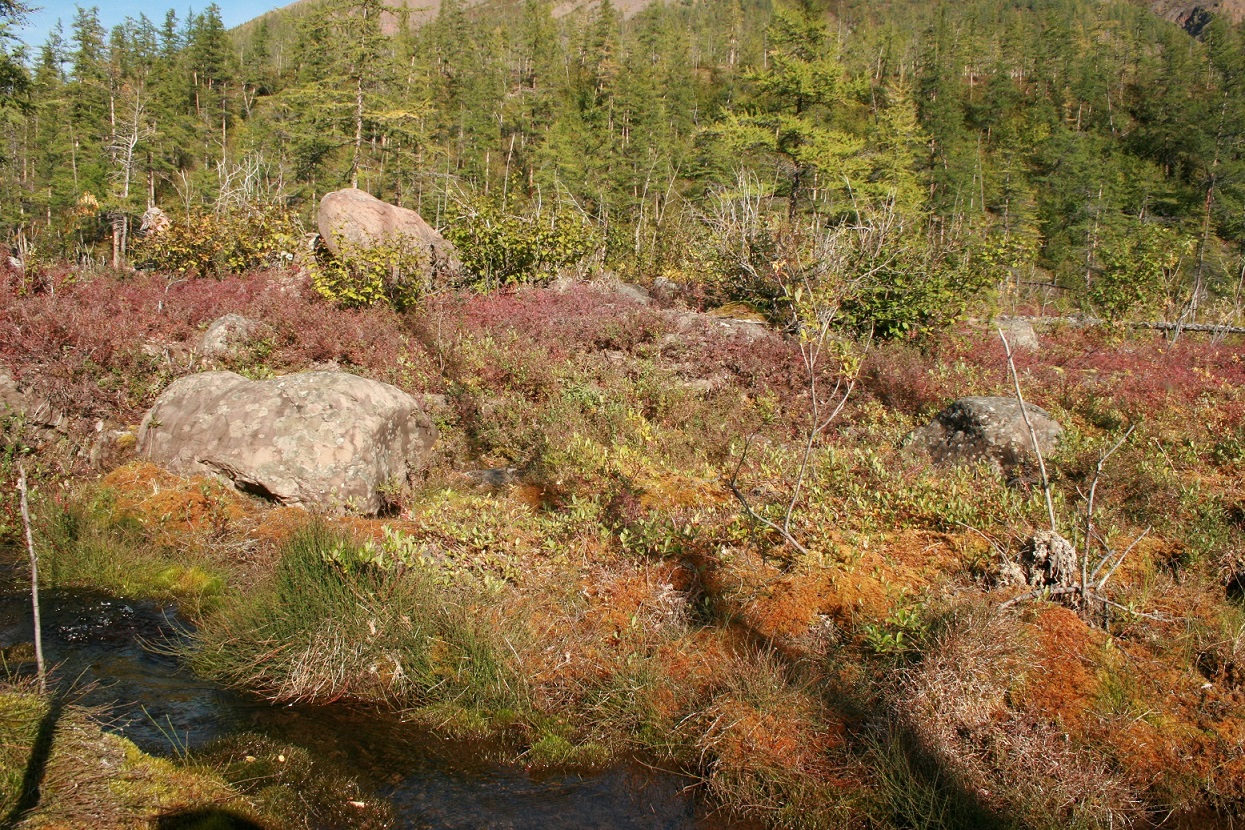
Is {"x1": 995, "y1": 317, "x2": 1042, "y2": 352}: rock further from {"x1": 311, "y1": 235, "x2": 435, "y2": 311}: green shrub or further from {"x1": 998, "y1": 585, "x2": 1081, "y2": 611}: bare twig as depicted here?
{"x1": 311, "y1": 235, "x2": 435, "y2": 311}: green shrub

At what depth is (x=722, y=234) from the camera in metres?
14.8

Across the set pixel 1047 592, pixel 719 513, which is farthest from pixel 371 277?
pixel 1047 592

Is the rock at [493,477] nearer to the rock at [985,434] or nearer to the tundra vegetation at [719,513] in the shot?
the tundra vegetation at [719,513]

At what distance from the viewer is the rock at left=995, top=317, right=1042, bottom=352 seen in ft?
41.2

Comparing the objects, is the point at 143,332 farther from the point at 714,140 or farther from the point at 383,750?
the point at 714,140

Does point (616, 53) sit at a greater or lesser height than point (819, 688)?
greater

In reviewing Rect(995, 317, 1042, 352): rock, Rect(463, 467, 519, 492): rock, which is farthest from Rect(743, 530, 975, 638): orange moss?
Rect(995, 317, 1042, 352): rock

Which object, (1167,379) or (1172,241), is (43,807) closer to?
(1167,379)

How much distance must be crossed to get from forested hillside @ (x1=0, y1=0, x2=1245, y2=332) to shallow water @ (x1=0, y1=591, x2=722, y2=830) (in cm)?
456

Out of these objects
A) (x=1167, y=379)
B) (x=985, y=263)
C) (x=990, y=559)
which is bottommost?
(x=990, y=559)

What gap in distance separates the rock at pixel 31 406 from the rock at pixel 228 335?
242 cm

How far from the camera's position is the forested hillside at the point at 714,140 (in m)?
16.2

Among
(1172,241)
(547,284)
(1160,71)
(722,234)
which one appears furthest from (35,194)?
(1160,71)

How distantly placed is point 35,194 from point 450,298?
1749 inches
